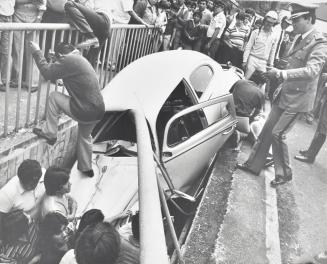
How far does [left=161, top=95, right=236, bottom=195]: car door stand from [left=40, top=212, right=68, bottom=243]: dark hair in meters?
1.17

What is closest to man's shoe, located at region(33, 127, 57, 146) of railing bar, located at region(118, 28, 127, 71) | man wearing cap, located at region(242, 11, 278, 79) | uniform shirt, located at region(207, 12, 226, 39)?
railing bar, located at region(118, 28, 127, 71)

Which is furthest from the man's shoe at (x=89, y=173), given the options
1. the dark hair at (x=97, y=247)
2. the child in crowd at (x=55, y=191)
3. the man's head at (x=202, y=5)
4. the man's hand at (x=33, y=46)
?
the man's head at (x=202, y=5)

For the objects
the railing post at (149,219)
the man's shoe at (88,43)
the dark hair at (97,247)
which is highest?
the railing post at (149,219)

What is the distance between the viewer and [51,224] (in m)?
2.78

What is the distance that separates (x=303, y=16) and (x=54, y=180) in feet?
10.2

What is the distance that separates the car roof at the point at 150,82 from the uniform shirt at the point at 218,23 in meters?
4.62

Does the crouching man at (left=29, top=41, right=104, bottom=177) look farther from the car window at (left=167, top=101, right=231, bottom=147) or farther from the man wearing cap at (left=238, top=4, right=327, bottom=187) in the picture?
the man wearing cap at (left=238, top=4, right=327, bottom=187)

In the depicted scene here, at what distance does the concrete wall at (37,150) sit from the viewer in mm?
3162

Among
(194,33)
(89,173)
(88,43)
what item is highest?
(88,43)

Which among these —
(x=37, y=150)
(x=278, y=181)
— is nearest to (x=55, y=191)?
(x=37, y=150)

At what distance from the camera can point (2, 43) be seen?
13.0 feet

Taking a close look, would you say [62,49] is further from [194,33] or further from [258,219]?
[194,33]

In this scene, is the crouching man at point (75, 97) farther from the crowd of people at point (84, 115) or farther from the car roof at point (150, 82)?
the car roof at point (150, 82)

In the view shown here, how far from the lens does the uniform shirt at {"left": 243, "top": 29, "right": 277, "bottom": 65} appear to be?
25.5 ft
